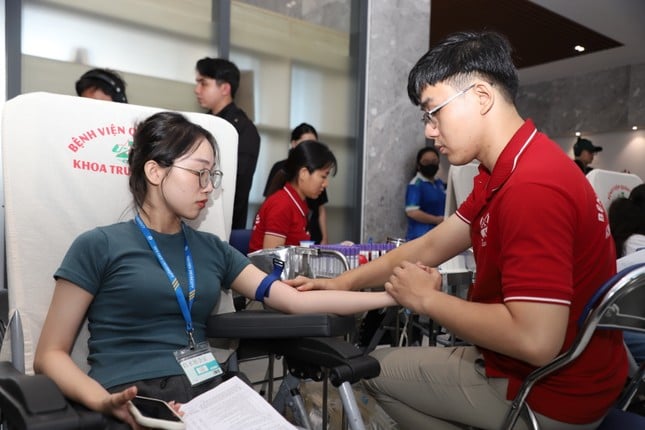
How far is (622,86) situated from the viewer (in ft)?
26.0

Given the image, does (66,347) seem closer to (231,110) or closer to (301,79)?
(231,110)

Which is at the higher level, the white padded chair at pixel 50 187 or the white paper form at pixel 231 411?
the white padded chair at pixel 50 187

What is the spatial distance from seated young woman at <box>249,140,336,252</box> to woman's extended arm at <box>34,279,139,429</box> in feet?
5.11

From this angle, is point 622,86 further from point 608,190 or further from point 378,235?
point 608,190

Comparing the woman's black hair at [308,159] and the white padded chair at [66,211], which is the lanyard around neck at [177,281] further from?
the woman's black hair at [308,159]

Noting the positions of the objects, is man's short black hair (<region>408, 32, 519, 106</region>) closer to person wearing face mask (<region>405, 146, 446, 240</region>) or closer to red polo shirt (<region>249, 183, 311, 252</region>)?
red polo shirt (<region>249, 183, 311, 252</region>)

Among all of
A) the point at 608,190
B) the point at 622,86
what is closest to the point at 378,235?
the point at 608,190

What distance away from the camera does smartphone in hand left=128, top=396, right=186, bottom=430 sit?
0.83 m

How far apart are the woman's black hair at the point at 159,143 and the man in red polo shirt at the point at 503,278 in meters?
0.54

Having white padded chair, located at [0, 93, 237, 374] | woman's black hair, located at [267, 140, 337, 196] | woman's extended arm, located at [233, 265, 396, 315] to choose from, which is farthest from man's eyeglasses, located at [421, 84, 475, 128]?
woman's black hair, located at [267, 140, 337, 196]

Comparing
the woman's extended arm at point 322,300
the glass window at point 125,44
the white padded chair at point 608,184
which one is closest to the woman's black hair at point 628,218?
the white padded chair at point 608,184

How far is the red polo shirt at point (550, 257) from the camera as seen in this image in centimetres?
94

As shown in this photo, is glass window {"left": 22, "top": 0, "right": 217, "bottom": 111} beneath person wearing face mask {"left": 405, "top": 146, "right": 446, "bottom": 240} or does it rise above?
above

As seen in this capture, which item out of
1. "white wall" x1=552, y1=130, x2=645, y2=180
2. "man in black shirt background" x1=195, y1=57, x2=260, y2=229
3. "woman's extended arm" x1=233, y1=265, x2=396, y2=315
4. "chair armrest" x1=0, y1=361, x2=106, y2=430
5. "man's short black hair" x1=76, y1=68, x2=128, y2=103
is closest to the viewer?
"chair armrest" x1=0, y1=361, x2=106, y2=430
